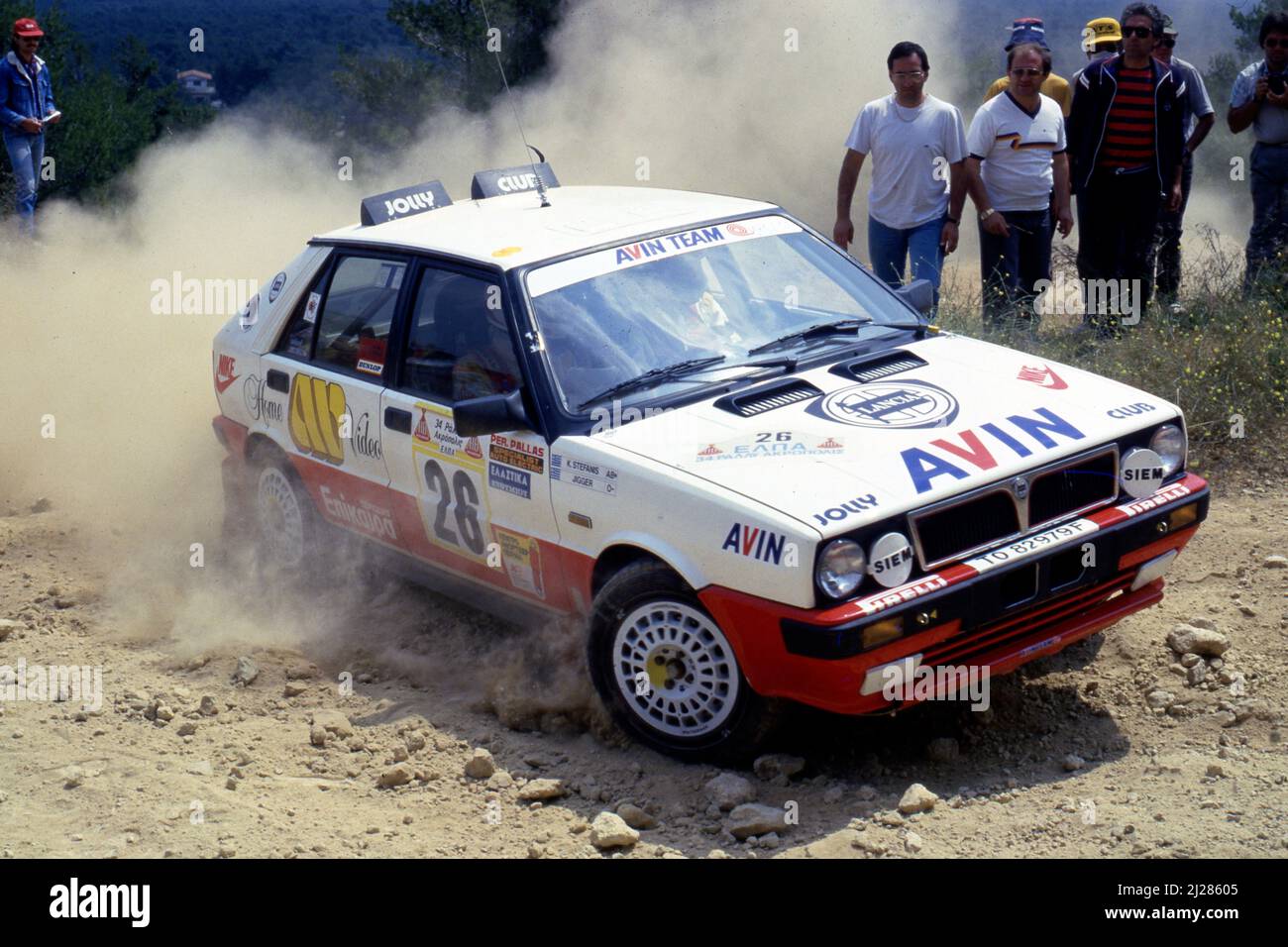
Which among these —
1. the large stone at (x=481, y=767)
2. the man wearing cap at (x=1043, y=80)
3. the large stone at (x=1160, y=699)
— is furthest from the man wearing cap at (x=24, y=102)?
the large stone at (x=1160, y=699)

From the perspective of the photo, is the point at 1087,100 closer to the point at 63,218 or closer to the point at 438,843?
the point at 438,843

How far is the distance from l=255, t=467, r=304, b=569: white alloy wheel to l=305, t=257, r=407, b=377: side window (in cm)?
68

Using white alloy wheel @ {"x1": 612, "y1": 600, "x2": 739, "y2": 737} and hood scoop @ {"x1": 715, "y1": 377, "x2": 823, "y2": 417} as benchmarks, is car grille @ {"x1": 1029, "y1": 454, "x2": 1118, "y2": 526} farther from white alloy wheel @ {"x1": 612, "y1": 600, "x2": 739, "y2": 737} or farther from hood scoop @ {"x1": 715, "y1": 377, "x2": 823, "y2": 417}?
white alloy wheel @ {"x1": 612, "y1": 600, "x2": 739, "y2": 737}

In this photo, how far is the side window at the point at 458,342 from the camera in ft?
17.2

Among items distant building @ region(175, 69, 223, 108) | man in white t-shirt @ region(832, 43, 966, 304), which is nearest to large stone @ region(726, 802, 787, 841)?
man in white t-shirt @ region(832, 43, 966, 304)

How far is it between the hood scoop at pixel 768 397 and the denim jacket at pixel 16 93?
9219mm

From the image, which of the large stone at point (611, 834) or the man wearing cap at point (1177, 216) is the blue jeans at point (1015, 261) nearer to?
the man wearing cap at point (1177, 216)

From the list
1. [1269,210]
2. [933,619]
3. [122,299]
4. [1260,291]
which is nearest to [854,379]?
[933,619]

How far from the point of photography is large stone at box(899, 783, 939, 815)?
4383 mm

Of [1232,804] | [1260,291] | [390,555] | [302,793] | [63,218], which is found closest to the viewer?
[1232,804]

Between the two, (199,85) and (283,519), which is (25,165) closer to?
(283,519)

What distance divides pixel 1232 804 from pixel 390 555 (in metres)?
3.29

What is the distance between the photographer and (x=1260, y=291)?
816cm

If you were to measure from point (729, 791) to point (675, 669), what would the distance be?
0.43 m
